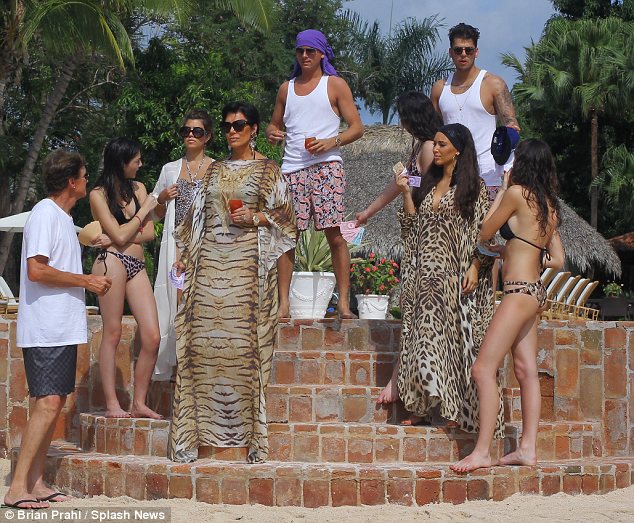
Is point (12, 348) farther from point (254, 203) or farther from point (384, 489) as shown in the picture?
point (384, 489)

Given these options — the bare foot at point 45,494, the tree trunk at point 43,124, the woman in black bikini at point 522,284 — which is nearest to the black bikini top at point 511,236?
the woman in black bikini at point 522,284

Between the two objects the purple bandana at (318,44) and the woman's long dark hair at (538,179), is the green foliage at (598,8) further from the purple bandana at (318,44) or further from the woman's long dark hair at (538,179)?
the woman's long dark hair at (538,179)

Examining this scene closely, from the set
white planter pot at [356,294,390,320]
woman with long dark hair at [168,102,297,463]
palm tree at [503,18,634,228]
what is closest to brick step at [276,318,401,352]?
woman with long dark hair at [168,102,297,463]

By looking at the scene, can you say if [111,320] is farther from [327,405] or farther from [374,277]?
[374,277]

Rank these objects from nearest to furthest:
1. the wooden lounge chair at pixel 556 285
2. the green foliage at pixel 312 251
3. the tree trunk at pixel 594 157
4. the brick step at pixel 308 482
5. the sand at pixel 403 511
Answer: the sand at pixel 403 511 < the brick step at pixel 308 482 < the green foliage at pixel 312 251 < the wooden lounge chair at pixel 556 285 < the tree trunk at pixel 594 157

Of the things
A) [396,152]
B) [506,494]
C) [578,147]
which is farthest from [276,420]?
[578,147]

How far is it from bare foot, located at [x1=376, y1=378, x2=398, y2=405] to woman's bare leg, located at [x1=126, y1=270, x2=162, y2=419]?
1432 mm

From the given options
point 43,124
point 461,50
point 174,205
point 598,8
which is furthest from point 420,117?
point 598,8

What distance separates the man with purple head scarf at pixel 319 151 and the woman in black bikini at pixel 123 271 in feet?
3.76

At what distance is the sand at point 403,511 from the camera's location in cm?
564

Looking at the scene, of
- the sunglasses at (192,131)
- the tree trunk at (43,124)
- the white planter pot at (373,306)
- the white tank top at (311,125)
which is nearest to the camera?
the sunglasses at (192,131)

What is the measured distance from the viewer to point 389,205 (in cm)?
2245

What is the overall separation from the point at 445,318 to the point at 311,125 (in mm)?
2001

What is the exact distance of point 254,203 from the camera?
6359mm
